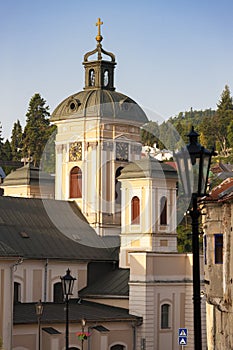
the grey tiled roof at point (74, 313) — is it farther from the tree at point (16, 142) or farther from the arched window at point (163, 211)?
the tree at point (16, 142)

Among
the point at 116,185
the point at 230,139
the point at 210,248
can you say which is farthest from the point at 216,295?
the point at 230,139

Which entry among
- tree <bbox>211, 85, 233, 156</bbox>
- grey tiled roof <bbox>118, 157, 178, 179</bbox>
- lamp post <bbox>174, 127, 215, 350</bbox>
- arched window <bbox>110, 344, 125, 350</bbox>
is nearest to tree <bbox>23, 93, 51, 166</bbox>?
tree <bbox>211, 85, 233, 156</bbox>

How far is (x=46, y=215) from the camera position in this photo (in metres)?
55.8

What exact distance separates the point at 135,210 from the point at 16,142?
80.0 metres

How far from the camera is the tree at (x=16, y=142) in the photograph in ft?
433

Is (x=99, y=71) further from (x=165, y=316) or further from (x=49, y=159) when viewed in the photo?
(x=165, y=316)

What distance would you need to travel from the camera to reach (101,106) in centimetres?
5850

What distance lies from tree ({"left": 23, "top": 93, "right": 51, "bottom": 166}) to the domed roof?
2700 inches

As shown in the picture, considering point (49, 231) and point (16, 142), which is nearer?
point (49, 231)

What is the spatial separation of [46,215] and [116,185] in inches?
190

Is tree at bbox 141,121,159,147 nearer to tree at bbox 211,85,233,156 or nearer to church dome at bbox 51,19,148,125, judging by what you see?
church dome at bbox 51,19,148,125

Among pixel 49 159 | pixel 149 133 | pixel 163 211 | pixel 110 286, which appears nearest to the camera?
pixel 110 286

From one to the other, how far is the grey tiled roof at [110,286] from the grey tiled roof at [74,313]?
23.6 inches

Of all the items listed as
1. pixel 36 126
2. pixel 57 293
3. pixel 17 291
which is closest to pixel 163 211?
pixel 57 293
